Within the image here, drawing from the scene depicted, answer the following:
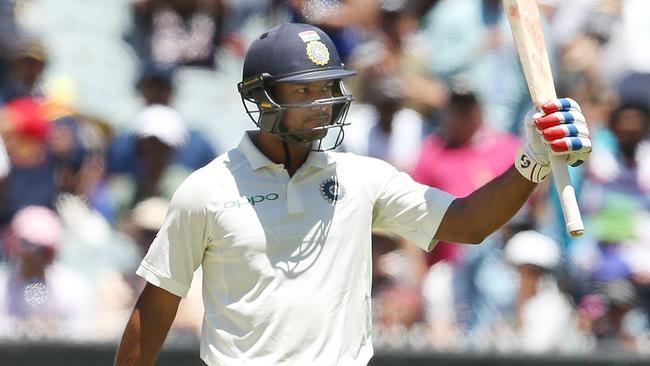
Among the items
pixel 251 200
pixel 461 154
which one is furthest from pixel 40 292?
pixel 251 200

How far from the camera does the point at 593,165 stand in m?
7.25

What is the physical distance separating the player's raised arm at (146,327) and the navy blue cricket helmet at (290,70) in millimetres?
606

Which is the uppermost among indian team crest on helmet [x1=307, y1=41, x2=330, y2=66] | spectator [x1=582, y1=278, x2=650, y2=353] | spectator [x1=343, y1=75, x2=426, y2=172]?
indian team crest on helmet [x1=307, y1=41, x2=330, y2=66]

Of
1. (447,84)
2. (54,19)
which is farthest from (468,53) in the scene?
(54,19)

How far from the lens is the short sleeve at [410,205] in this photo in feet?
13.9

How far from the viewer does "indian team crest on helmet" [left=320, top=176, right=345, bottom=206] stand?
4.18 metres

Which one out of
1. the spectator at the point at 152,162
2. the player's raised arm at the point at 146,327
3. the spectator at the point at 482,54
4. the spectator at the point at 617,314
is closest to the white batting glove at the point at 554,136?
the player's raised arm at the point at 146,327

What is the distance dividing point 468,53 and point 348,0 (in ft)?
2.54

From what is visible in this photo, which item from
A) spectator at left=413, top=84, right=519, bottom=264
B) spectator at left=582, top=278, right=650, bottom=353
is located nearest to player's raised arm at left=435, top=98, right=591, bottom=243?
spectator at left=413, top=84, right=519, bottom=264

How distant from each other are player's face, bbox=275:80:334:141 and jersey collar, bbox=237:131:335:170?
124 millimetres

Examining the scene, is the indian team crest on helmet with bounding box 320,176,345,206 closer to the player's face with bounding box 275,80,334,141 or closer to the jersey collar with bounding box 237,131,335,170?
the jersey collar with bounding box 237,131,335,170

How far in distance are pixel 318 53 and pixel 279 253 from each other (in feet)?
2.00

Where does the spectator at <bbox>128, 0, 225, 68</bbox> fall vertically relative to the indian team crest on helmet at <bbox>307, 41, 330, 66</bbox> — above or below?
below

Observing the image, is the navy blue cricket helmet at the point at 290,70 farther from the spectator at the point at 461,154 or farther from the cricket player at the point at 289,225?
the spectator at the point at 461,154
